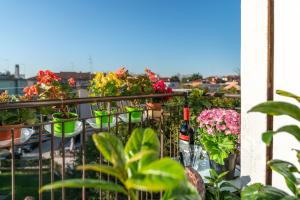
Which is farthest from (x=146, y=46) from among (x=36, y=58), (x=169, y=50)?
(x=36, y=58)

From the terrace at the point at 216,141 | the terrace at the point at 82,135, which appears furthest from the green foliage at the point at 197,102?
the terrace at the point at 82,135

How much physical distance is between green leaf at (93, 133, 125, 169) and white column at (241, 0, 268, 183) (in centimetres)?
119

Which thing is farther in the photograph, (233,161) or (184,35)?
Result: (184,35)

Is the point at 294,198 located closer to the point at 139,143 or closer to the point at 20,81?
the point at 139,143

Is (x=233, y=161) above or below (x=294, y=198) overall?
below

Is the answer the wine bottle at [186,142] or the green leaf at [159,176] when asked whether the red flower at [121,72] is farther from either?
the green leaf at [159,176]

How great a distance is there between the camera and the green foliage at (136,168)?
0.41 m

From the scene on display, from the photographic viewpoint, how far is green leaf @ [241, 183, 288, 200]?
32.7 inches

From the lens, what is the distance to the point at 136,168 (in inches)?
20.0

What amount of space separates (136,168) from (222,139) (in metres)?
1.75

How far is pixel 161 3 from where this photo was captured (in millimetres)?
16984

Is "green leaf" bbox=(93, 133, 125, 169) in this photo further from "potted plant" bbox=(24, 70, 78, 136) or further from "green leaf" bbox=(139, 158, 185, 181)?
"potted plant" bbox=(24, 70, 78, 136)

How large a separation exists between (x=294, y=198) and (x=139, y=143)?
0.46 m

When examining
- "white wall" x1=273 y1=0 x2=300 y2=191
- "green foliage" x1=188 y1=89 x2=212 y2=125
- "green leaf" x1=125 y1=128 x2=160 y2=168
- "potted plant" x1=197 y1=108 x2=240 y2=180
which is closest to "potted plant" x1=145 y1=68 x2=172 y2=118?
"green foliage" x1=188 y1=89 x2=212 y2=125
